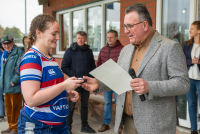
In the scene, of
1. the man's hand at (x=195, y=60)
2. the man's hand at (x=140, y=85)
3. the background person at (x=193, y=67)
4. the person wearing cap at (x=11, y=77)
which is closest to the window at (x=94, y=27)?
the person wearing cap at (x=11, y=77)

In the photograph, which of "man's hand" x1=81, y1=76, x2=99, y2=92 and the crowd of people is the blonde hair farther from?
"man's hand" x1=81, y1=76, x2=99, y2=92

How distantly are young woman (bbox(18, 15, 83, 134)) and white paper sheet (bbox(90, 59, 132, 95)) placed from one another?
0.22 meters

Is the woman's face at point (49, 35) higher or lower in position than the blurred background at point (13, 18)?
lower

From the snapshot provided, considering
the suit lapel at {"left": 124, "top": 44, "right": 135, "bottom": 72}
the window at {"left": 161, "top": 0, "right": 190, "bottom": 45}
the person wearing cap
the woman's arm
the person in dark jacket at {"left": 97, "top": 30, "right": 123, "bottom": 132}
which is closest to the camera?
the woman's arm

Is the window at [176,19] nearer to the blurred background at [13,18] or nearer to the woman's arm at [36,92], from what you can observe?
the woman's arm at [36,92]

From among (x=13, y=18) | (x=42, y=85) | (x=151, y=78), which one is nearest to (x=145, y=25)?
(x=151, y=78)

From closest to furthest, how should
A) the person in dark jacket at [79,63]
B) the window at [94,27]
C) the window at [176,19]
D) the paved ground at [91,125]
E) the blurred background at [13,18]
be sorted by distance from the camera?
the window at [176,19], the paved ground at [91,125], the person in dark jacket at [79,63], the window at [94,27], the blurred background at [13,18]

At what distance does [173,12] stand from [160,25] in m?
0.35

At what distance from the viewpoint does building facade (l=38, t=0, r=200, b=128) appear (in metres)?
3.86

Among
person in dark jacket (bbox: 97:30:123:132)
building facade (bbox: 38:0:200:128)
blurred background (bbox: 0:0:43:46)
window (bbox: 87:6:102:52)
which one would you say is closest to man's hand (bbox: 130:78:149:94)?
building facade (bbox: 38:0:200:128)

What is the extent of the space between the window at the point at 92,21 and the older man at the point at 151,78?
3.35 meters

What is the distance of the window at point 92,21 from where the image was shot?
5.30m

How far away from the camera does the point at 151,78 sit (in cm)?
172

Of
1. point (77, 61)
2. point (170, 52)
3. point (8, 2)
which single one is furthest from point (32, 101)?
point (8, 2)
